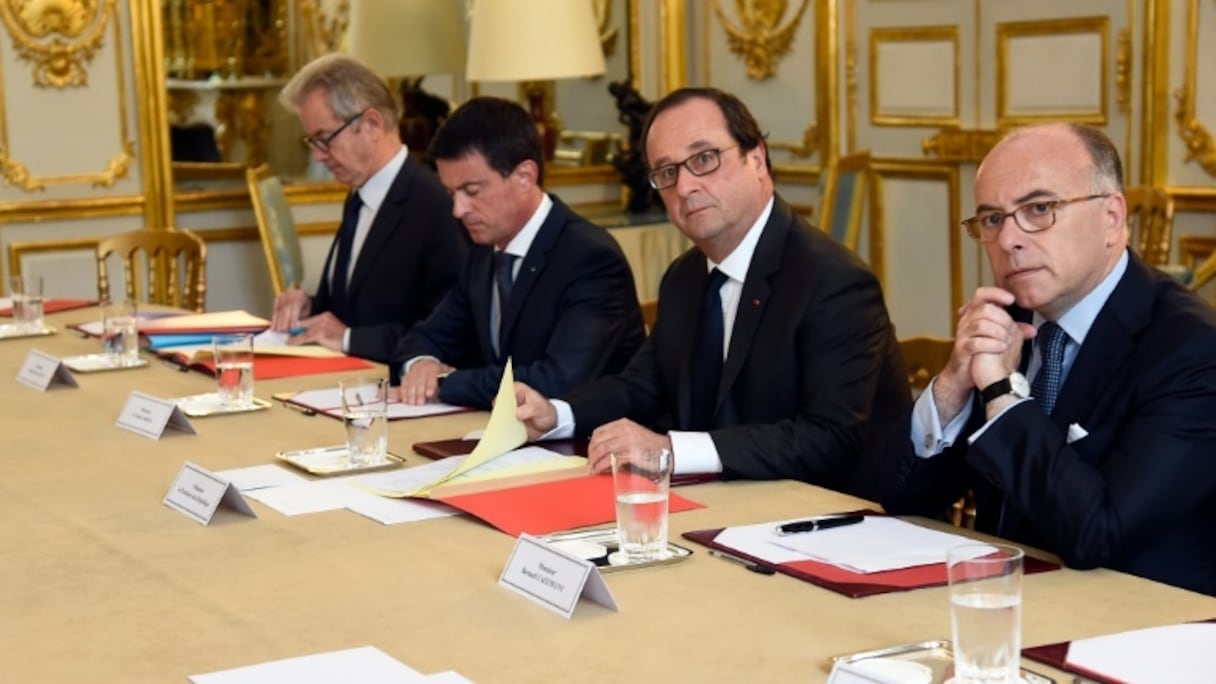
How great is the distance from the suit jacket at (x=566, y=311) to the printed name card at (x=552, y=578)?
1.52m

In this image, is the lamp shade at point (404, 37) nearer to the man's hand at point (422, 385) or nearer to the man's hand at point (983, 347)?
the man's hand at point (422, 385)

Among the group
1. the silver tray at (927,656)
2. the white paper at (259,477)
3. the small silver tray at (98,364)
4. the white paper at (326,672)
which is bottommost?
the small silver tray at (98,364)

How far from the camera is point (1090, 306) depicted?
8.13ft

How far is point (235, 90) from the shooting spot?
743 cm

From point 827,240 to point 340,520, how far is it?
1.12 meters

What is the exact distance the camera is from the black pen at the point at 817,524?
234 centimetres

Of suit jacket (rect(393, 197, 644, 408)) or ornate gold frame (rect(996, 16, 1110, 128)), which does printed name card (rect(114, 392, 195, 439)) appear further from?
ornate gold frame (rect(996, 16, 1110, 128))

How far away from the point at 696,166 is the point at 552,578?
1.29 metres

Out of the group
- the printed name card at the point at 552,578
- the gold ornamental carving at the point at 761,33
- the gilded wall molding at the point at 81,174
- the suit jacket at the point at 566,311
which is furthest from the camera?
the gold ornamental carving at the point at 761,33

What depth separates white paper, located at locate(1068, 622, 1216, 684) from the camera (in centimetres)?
172

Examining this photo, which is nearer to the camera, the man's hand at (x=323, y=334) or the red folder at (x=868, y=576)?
the red folder at (x=868, y=576)

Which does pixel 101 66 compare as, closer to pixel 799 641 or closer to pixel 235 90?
pixel 235 90

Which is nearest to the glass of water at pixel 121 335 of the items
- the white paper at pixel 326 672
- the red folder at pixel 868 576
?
the red folder at pixel 868 576

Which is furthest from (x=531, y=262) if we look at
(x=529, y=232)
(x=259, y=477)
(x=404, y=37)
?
(x=404, y=37)
